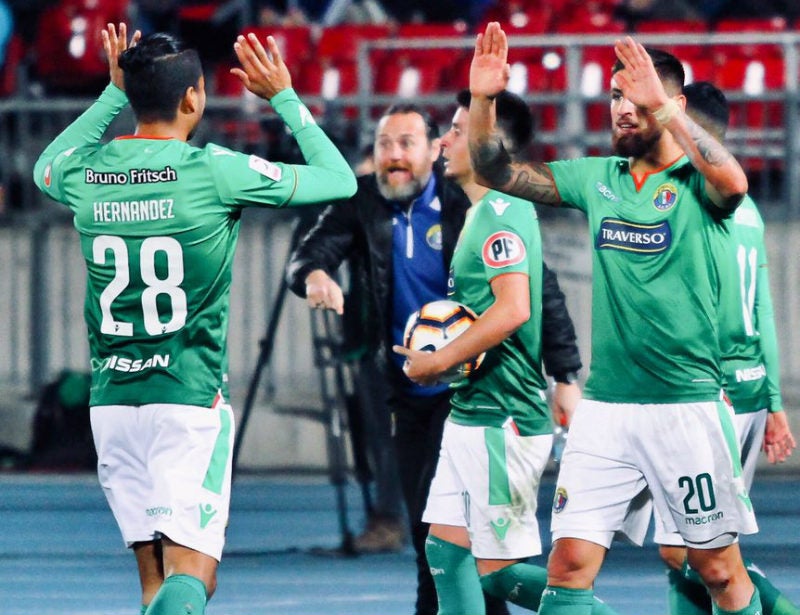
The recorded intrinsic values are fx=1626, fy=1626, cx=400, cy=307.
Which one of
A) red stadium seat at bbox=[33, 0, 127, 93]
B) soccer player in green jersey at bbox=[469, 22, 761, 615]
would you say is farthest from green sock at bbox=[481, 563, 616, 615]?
red stadium seat at bbox=[33, 0, 127, 93]

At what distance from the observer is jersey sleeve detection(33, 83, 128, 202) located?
17.0 feet

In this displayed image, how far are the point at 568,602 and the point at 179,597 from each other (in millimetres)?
1245

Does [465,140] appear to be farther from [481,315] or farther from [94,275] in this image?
[94,275]

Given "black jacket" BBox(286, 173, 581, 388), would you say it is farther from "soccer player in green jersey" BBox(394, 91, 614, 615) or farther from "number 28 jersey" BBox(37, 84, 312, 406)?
"number 28 jersey" BBox(37, 84, 312, 406)

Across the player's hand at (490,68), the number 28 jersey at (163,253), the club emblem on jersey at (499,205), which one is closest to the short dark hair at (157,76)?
the number 28 jersey at (163,253)

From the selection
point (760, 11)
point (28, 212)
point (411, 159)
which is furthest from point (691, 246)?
point (760, 11)

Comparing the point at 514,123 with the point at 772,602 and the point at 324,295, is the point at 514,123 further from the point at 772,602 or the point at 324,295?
the point at 772,602

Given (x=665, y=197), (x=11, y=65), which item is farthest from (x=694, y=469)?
(x=11, y=65)

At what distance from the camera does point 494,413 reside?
568 cm

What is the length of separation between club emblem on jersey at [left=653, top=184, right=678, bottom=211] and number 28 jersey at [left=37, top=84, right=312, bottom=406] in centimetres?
116

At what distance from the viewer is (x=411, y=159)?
6715mm

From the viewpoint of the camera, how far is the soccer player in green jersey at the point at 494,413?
553 cm

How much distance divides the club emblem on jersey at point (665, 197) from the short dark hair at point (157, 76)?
4.94 feet

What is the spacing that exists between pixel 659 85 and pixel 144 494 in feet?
6.60
